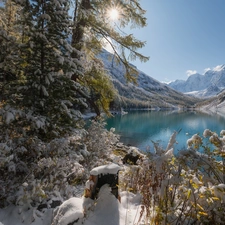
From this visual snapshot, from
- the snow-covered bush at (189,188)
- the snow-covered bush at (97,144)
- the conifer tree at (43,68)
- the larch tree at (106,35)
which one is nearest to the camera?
the snow-covered bush at (189,188)

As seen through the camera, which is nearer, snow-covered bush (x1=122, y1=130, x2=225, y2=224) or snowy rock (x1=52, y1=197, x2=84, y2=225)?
snow-covered bush (x1=122, y1=130, x2=225, y2=224)

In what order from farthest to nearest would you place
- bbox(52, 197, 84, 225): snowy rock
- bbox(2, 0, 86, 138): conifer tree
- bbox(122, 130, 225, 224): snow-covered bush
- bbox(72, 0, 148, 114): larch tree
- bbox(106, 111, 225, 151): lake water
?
bbox(106, 111, 225, 151): lake water
bbox(72, 0, 148, 114): larch tree
bbox(2, 0, 86, 138): conifer tree
bbox(52, 197, 84, 225): snowy rock
bbox(122, 130, 225, 224): snow-covered bush

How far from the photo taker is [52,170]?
4262 mm

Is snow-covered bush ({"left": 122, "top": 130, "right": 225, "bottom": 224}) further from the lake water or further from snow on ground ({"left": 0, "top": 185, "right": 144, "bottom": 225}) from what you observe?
snow on ground ({"left": 0, "top": 185, "right": 144, "bottom": 225})

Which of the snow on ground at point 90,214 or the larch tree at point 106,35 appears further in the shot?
the larch tree at point 106,35

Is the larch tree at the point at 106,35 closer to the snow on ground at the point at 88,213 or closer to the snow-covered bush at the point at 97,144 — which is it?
the snow-covered bush at the point at 97,144

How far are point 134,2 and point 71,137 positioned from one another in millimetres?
6834

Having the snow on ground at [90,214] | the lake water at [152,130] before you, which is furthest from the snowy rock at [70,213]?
the lake water at [152,130]

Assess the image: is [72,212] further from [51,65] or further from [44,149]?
[51,65]

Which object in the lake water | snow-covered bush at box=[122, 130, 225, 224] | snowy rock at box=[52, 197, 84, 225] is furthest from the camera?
the lake water

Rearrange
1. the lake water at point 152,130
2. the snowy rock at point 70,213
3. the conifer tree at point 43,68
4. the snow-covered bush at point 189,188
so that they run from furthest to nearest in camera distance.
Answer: the lake water at point 152,130
the conifer tree at point 43,68
the snowy rock at point 70,213
the snow-covered bush at point 189,188

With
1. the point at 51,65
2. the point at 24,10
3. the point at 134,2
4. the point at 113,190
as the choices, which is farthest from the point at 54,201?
the point at 134,2

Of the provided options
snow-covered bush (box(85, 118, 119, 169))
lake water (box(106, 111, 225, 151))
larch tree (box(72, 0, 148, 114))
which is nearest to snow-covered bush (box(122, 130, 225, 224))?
lake water (box(106, 111, 225, 151))

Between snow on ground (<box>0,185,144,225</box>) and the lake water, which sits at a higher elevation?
snow on ground (<box>0,185,144,225</box>)
